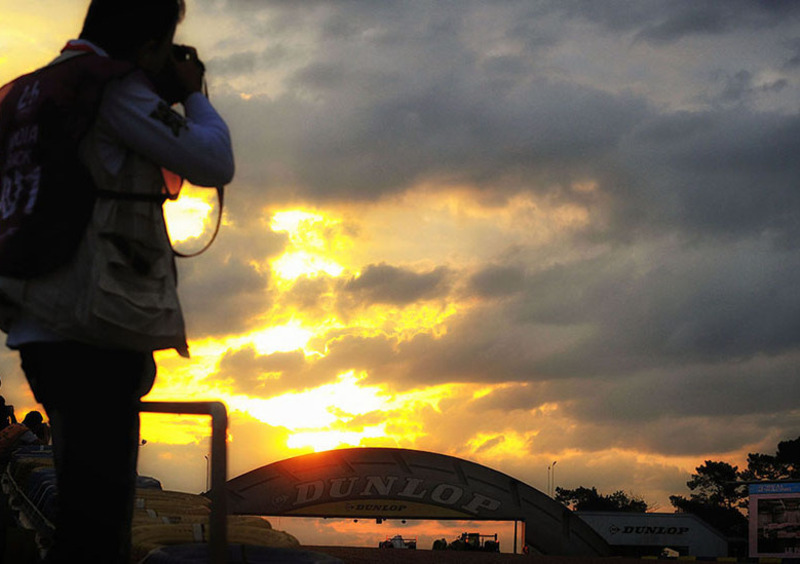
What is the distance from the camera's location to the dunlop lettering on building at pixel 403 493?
3703cm

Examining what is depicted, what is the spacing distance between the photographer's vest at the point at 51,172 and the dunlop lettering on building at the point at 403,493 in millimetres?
36060

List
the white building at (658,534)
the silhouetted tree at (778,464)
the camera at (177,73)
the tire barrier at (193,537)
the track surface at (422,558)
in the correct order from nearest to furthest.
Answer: the camera at (177,73)
the tire barrier at (193,537)
the track surface at (422,558)
the white building at (658,534)
the silhouetted tree at (778,464)

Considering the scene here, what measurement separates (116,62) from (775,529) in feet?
143

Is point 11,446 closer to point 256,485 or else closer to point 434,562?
point 434,562

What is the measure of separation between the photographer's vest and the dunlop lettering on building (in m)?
36.1

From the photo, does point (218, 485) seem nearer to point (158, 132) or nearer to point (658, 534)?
point (158, 132)

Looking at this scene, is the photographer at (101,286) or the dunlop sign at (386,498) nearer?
the photographer at (101,286)

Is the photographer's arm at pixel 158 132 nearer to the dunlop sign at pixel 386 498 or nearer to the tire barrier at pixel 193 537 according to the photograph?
the tire barrier at pixel 193 537

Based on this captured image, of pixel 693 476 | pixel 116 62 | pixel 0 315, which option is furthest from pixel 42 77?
pixel 693 476

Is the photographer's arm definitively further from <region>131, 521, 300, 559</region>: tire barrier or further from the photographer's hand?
<region>131, 521, 300, 559</region>: tire barrier

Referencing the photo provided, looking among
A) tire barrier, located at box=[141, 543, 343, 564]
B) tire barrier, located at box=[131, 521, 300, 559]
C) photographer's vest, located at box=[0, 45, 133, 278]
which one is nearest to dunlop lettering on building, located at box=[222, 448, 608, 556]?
tire barrier, located at box=[131, 521, 300, 559]

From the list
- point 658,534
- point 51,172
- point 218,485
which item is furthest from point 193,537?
point 658,534

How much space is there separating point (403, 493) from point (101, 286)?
36651mm

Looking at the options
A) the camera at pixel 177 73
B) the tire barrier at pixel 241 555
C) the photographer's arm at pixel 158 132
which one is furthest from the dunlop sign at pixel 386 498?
the photographer's arm at pixel 158 132
